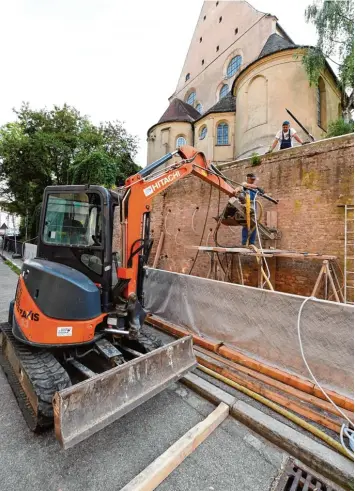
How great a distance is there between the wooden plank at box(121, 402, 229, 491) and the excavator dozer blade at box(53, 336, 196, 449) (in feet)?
1.62

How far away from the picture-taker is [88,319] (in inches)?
113

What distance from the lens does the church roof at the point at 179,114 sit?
799 inches

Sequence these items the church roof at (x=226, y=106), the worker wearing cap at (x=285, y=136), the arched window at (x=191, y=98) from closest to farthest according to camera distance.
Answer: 1. the worker wearing cap at (x=285, y=136)
2. the church roof at (x=226, y=106)
3. the arched window at (x=191, y=98)

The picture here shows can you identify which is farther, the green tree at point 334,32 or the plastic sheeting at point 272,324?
the green tree at point 334,32

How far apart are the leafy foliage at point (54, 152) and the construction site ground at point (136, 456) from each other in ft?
52.7

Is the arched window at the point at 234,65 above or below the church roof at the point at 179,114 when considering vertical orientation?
above

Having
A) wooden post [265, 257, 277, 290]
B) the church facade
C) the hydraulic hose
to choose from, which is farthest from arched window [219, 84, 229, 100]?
the hydraulic hose

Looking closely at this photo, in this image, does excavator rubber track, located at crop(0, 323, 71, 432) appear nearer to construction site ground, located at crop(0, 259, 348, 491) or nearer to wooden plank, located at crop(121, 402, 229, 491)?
construction site ground, located at crop(0, 259, 348, 491)

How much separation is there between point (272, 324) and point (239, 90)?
15637 millimetres

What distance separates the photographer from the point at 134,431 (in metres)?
2.49

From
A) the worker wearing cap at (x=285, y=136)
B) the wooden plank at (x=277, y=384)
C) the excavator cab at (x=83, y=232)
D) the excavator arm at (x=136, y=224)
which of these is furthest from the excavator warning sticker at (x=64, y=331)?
the worker wearing cap at (x=285, y=136)

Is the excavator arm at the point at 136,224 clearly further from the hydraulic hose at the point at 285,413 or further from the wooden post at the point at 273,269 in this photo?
the wooden post at the point at 273,269

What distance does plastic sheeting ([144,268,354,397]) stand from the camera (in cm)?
293

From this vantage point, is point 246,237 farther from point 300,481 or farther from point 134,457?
point 134,457
